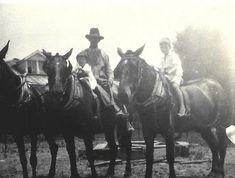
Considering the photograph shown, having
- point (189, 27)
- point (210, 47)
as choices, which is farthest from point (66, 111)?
point (189, 27)

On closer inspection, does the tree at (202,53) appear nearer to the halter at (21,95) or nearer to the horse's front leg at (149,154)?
the horse's front leg at (149,154)

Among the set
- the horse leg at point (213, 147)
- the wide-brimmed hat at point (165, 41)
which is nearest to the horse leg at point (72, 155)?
the wide-brimmed hat at point (165, 41)

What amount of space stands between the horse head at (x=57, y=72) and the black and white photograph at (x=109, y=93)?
20 mm

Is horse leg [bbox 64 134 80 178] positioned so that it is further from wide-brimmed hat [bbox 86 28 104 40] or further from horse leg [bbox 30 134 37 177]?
wide-brimmed hat [bbox 86 28 104 40]

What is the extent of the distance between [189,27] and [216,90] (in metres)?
16.0

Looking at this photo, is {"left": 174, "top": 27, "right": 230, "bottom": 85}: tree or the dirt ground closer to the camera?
the dirt ground

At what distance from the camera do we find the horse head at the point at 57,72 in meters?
6.50

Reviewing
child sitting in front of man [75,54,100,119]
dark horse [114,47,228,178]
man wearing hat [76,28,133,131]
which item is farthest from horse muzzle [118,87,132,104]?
man wearing hat [76,28,133,131]

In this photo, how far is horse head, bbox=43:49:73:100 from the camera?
6500mm

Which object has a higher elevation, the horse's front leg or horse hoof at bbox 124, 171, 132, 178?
the horse's front leg

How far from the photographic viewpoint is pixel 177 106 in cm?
740

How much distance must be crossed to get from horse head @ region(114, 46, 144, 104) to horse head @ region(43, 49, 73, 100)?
3.23 ft

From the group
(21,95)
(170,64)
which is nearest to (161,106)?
(170,64)

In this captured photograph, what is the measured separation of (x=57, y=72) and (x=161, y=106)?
216cm
